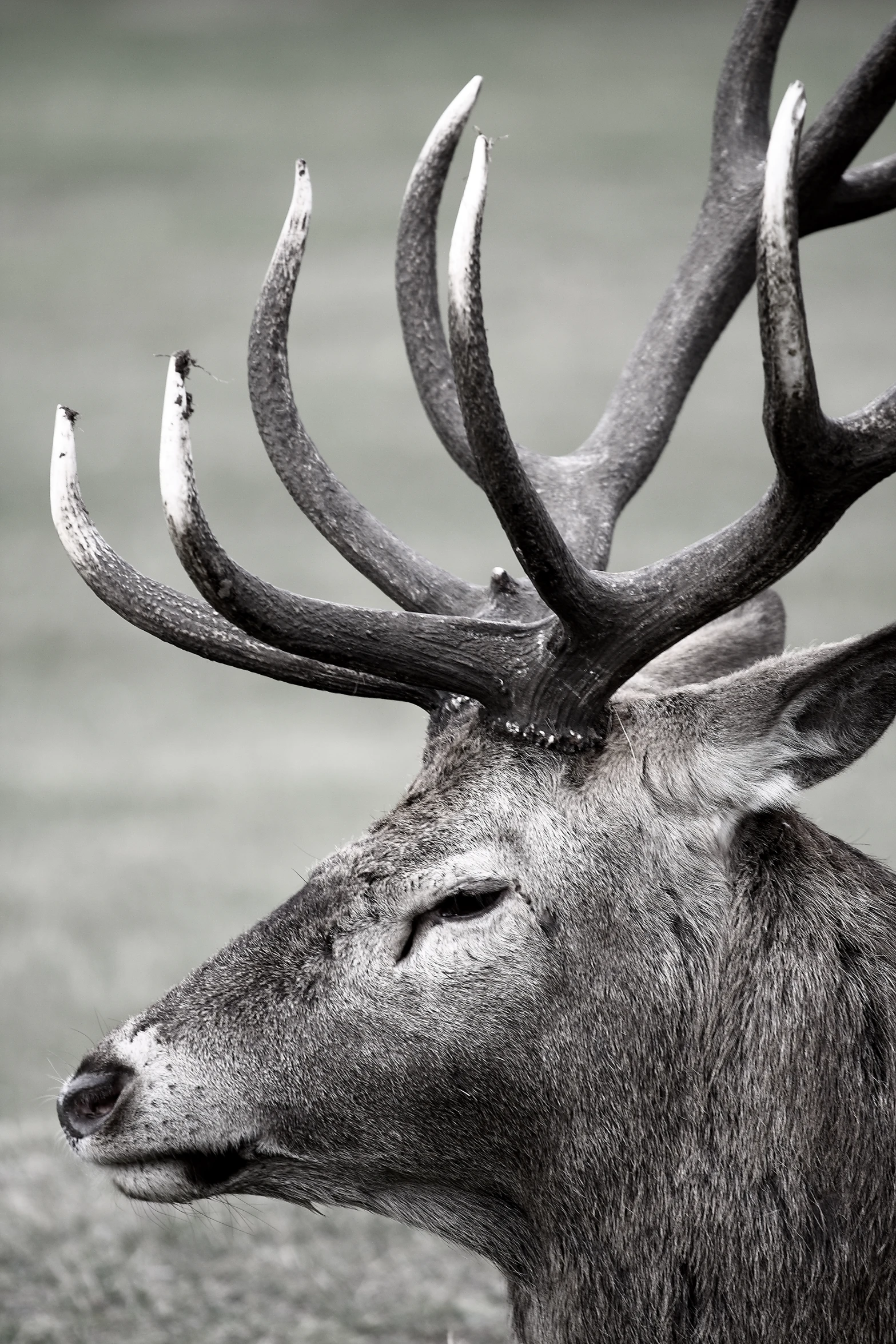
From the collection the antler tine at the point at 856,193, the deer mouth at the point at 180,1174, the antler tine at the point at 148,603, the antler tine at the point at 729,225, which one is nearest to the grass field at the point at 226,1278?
the deer mouth at the point at 180,1174

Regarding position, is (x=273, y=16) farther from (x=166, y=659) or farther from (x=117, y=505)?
(x=166, y=659)

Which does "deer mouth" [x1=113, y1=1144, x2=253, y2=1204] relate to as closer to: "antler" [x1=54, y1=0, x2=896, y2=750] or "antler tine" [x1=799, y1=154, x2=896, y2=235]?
"antler" [x1=54, y1=0, x2=896, y2=750]

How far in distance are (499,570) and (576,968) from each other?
2.38 feet

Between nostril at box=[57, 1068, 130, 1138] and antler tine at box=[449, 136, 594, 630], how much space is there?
992mm

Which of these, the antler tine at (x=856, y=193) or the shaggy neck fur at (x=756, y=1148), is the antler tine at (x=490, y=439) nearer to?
the shaggy neck fur at (x=756, y=1148)

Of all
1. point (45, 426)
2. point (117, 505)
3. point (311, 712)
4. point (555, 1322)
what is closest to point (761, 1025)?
point (555, 1322)

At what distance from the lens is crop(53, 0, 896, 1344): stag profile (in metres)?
2.34

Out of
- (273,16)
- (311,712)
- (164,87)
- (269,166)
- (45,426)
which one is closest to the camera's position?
(311,712)

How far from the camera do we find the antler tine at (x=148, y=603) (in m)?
2.53

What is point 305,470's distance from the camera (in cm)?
286

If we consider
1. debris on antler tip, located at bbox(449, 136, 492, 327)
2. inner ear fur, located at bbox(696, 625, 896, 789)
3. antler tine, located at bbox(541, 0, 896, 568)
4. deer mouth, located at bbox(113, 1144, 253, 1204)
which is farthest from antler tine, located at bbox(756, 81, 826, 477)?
deer mouth, located at bbox(113, 1144, 253, 1204)

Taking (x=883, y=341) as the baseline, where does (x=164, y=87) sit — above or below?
above

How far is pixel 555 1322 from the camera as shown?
99.0 inches

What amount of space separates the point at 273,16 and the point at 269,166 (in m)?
4.65
